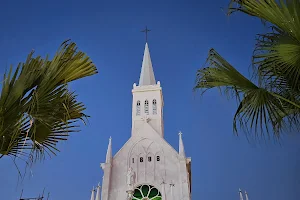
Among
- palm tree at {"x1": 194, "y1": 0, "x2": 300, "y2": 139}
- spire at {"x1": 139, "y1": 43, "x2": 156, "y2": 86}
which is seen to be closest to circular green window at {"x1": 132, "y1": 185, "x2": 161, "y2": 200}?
spire at {"x1": 139, "y1": 43, "x2": 156, "y2": 86}

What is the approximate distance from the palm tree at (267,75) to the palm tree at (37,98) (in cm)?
187

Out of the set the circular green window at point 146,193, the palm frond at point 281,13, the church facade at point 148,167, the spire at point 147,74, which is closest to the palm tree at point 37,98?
the palm frond at point 281,13

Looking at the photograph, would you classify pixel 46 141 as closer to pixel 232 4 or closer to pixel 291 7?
pixel 232 4

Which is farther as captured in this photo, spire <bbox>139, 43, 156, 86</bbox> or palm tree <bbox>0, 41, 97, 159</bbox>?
spire <bbox>139, 43, 156, 86</bbox>

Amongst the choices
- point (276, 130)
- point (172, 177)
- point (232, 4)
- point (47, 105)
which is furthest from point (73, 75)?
point (172, 177)

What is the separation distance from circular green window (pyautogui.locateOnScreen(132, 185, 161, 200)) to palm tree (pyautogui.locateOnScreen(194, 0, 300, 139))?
2208 cm

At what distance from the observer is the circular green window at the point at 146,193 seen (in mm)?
26109

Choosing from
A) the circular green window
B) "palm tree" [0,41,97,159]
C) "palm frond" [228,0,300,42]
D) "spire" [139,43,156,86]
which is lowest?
"palm tree" [0,41,97,159]

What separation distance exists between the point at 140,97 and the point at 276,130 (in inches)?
1133

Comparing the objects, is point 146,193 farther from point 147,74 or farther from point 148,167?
point 147,74

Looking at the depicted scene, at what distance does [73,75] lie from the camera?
4.46 metres

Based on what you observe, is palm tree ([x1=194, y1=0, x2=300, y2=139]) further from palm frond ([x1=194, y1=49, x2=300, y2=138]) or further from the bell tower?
the bell tower

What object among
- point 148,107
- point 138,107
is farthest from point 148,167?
point 138,107

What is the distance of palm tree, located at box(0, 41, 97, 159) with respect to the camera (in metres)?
3.90
